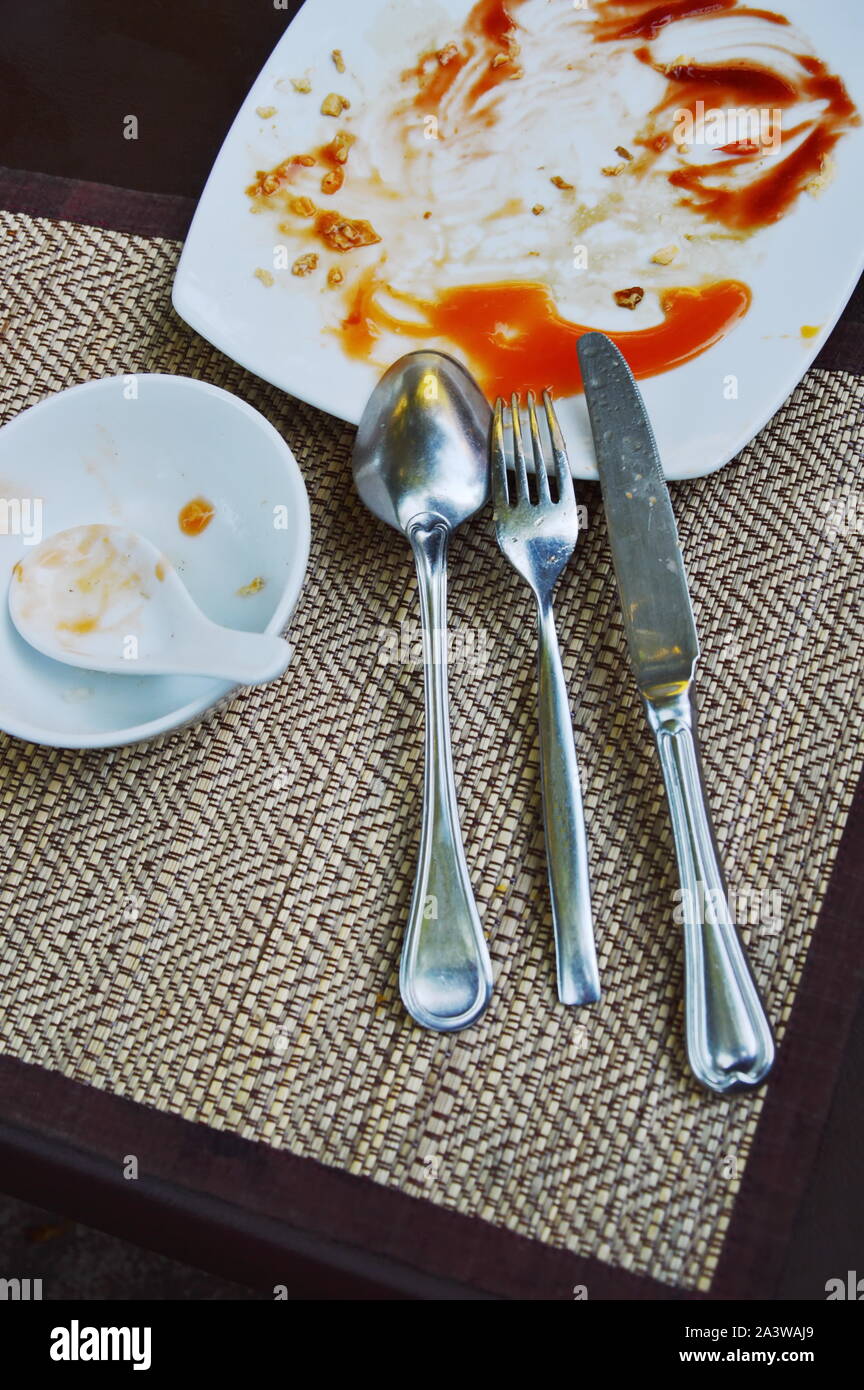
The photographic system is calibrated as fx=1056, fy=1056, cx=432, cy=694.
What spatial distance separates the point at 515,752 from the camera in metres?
0.66

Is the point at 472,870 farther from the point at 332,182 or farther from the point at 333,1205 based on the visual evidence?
the point at 332,182

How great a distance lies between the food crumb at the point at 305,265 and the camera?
0.78 metres

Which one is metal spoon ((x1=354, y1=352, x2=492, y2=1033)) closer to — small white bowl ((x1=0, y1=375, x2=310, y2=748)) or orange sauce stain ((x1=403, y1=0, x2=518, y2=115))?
small white bowl ((x1=0, y1=375, x2=310, y2=748))

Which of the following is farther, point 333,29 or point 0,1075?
point 333,29

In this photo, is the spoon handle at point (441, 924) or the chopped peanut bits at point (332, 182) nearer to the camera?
the spoon handle at point (441, 924)

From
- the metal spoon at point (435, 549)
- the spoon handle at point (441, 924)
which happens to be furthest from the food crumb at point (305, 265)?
the spoon handle at point (441, 924)

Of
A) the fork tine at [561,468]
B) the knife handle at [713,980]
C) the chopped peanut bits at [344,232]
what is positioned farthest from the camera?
the chopped peanut bits at [344,232]

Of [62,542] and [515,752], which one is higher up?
[62,542]

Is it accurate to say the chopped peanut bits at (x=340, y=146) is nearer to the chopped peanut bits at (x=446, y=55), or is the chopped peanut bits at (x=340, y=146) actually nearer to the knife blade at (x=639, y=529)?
the chopped peanut bits at (x=446, y=55)

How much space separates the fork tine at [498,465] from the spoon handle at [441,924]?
0.15m

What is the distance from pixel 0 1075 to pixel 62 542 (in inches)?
13.0

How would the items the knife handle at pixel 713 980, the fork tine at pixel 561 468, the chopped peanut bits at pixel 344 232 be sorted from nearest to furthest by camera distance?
the knife handle at pixel 713 980, the fork tine at pixel 561 468, the chopped peanut bits at pixel 344 232
